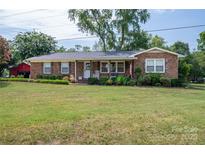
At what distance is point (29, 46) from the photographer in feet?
68.5

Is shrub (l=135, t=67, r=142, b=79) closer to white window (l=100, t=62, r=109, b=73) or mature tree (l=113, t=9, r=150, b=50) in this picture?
white window (l=100, t=62, r=109, b=73)

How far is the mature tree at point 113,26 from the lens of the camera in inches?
905

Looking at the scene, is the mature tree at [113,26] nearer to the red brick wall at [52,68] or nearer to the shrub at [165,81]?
the red brick wall at [52,68]

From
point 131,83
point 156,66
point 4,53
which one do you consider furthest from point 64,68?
point 156,66

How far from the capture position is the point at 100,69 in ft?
73.4

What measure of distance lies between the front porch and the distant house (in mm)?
3320

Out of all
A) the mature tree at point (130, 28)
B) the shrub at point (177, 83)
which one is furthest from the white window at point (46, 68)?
the shrub at point (177, 83)

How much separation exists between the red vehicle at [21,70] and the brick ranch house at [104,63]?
312 millimetres

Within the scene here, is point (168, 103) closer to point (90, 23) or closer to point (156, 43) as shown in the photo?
point (156, 43)

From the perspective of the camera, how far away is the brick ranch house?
67.0ft

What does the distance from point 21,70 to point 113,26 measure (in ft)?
22.5
